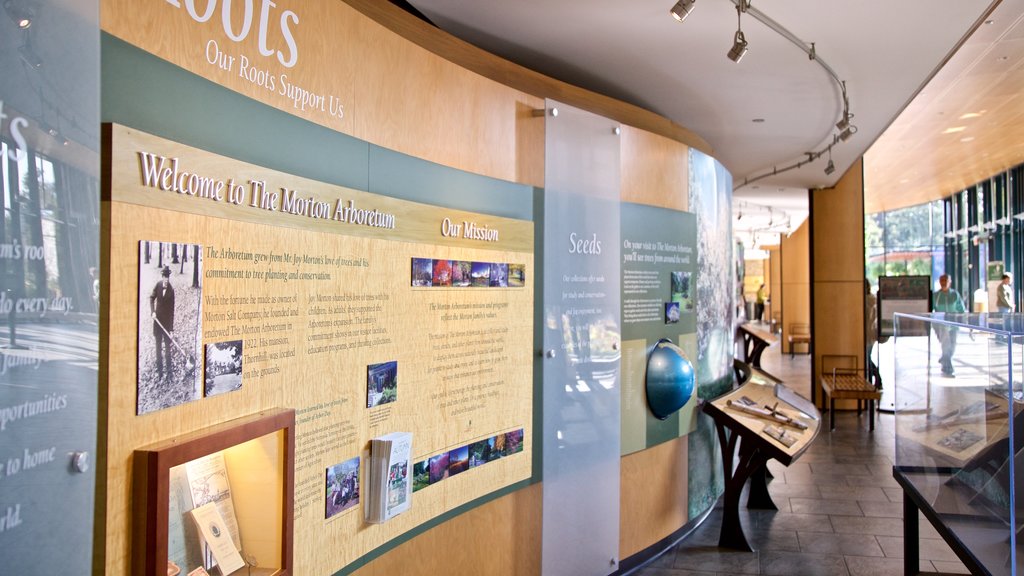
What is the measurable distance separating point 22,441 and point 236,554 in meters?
0.84

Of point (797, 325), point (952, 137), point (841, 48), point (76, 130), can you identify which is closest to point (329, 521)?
point (76, 130)

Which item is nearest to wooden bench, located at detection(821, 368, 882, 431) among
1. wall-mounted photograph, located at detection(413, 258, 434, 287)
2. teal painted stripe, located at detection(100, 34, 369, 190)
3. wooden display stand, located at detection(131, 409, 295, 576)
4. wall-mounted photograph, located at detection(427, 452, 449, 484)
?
wall-mounted photograph, located at detection(427, 452, 449, 484)

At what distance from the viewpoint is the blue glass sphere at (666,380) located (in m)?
4.73

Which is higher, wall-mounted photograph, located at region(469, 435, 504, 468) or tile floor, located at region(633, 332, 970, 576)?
wall-mounted photograph, located at region(469, 435, 504, 468)

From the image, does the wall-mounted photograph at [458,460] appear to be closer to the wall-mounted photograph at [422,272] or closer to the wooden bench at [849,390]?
the wall-mounted photograph at [422,272]

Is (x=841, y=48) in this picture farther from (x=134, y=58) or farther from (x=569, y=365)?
(x=134, y=58)

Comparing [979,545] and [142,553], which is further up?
[142,553]

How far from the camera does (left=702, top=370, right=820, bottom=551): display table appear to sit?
4996mm

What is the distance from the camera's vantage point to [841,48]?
4.28 meters

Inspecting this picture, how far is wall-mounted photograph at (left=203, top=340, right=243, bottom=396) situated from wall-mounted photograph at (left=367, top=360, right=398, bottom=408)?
68 cm

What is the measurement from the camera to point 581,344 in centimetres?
408

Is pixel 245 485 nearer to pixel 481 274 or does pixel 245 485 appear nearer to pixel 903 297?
pixel 481 274

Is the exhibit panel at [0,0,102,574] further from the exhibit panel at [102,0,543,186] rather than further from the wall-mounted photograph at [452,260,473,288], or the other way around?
the wall-mounted photograph at [452,260,473,288]

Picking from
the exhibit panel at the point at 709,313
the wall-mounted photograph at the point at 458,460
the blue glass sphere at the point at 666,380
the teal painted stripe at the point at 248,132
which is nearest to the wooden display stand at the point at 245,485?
the teal painted stripe at the point at 248,132
